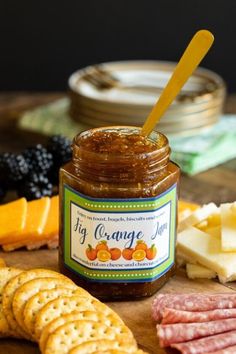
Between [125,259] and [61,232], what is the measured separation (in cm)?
17

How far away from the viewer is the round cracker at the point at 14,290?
1.54 meters

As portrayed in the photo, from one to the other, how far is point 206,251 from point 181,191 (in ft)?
2.12

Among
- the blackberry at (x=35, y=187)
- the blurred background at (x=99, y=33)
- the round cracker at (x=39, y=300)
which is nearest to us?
the round cracker at (x=39, y=300)

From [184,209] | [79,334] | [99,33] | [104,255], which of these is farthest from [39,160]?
[99,33]

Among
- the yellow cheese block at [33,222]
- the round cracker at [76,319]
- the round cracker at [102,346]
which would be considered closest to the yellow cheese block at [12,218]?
the yellow cheese block at [33,222]

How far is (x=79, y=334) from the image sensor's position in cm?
143

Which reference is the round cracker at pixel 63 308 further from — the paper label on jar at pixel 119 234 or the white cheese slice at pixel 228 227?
the white cheese slice at pixel 228 227

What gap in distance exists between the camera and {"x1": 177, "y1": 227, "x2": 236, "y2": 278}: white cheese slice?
5.79ft

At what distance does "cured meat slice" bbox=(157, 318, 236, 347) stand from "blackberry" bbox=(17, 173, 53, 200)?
0.76 meters

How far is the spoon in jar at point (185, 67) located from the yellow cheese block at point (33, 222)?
40cm

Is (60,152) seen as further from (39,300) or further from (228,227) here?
(39,300)

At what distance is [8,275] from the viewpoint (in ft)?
5.41

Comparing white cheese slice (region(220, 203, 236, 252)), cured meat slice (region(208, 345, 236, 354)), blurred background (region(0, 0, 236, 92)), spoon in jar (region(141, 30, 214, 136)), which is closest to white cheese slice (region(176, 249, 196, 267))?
white cheese slice (region(220, 203, 236, 252))

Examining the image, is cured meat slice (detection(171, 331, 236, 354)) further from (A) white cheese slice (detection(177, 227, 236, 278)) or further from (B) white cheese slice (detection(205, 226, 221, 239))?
(B) white cheese slice (detection(205, 226, 221, 239))
